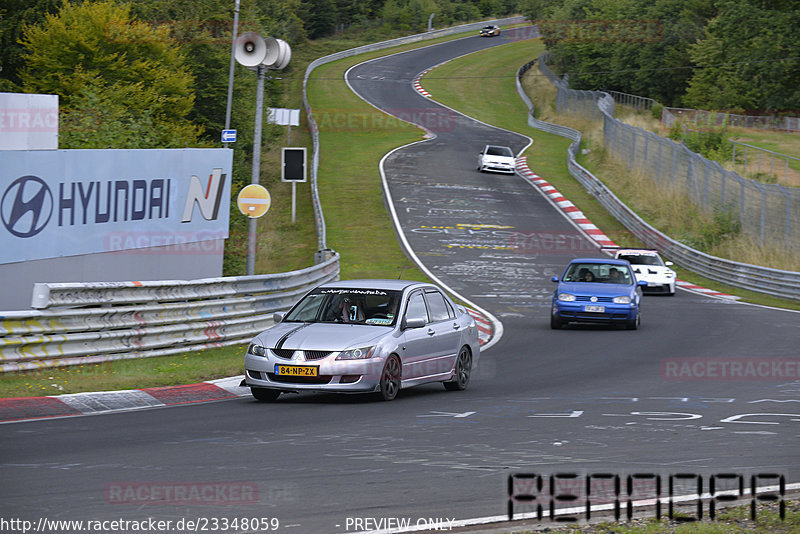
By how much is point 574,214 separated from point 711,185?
643cm

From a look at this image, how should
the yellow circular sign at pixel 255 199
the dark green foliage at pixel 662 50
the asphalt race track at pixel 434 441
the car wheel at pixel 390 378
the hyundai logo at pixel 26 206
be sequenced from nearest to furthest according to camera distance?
the asphalt race track at pixel 434 441
the car wheel at pixel 390 378
the hyundai logo at pixel 26 206
the yellow circular sign at pixel 255 199
the dark green foliage at pixel 662 50

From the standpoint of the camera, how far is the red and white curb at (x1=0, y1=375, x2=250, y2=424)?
10883mm

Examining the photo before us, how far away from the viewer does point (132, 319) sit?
15.3 meters

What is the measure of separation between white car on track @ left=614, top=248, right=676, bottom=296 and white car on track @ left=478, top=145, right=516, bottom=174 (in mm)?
23164

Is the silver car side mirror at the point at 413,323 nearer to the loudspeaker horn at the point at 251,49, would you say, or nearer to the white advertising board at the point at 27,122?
the white advertising board at the point at 27,122

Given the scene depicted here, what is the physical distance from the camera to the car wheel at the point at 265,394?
12.5m

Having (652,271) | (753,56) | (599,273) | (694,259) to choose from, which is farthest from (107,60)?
(753,56)

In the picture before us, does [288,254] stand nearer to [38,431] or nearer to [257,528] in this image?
[38,431]

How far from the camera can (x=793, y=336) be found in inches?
854

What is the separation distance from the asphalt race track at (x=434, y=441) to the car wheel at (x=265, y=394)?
0.12 meters

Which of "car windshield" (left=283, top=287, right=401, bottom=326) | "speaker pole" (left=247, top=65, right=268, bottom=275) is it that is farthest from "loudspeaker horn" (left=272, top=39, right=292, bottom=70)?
"car windshield" (left=283, top=287, right=401, bottom=326)

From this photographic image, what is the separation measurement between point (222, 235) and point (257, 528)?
1553cm

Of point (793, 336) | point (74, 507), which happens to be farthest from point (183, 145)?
point (74, 507)

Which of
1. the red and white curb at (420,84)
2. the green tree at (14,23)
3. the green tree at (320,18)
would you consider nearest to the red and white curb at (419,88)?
the red and white curb at (420,84)
